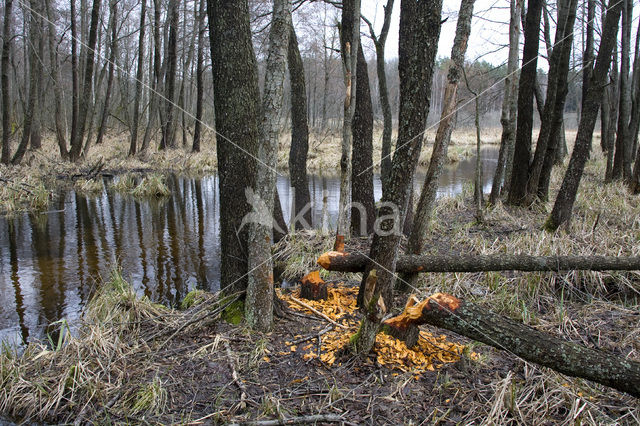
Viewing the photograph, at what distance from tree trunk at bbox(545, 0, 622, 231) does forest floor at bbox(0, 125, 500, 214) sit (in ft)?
36.0

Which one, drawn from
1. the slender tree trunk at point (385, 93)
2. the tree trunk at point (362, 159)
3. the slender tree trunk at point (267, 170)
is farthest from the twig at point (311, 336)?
the slender tree trunk at point (385, 93)

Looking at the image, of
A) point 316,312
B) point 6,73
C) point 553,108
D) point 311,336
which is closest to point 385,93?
point 553,108

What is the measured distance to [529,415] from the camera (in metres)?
2.75

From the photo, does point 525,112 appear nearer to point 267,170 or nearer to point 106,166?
point 267,170

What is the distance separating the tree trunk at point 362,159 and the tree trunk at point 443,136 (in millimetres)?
1953

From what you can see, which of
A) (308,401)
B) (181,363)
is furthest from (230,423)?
(181,363)

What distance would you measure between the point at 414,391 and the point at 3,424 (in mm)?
2956

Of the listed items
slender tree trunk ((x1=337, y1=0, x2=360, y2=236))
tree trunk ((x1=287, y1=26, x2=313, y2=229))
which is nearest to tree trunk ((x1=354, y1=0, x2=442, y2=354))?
slender tree trunk ((x1=337, y1=0, x2=360, y2=236))

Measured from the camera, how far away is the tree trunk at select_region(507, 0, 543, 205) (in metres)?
8.12

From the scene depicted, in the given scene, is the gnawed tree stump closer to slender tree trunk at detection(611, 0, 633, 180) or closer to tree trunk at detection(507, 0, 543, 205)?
tree trunk at detection(507, 0, 543, 205)

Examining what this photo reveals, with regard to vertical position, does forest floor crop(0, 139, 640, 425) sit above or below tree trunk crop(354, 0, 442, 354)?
below

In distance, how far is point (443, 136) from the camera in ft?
15.4

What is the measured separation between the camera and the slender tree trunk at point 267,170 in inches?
136

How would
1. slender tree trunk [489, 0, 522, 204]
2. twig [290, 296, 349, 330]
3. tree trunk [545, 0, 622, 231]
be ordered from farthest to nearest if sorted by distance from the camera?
1. slender tree trunk [489, 0, 522, 204]
2. tree trunk [545, 0, 622, 231]
3. twig [290, 296, 349, 330]
